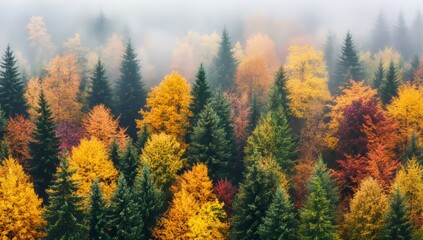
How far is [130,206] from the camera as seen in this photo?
157 feet

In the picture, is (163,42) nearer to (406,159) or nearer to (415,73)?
(415,73)

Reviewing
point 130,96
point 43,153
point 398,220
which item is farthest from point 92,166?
point 398,220

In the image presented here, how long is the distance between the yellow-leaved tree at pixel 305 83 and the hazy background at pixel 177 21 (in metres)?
46.4

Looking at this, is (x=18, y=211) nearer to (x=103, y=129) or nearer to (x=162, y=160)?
(x=162, y=160)

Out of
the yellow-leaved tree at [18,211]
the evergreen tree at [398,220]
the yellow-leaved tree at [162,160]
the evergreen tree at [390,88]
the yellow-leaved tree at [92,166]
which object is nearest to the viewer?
the evergreen tree at [398,220]

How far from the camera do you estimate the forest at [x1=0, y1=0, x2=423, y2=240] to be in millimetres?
47281

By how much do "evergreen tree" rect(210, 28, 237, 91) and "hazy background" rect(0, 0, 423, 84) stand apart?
2114 centimetres

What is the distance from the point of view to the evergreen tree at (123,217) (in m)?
47.5

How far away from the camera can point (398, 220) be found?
45.2 metres

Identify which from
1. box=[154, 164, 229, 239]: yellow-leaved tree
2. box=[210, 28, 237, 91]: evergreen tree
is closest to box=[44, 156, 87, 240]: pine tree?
box=[154, 164, 229, 239]: yellow-leaved tree

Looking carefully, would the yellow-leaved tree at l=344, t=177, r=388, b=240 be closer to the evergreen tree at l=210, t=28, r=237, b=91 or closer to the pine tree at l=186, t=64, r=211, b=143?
the pine tree at l=186, t=64, r=211, b=143

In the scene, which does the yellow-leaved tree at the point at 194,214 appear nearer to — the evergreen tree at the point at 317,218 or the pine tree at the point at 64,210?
the pine tree at the point at 64,210

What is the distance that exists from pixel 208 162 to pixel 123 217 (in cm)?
1162

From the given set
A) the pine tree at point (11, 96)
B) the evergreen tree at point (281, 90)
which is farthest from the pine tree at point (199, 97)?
the pine tree at point (11, 96)
